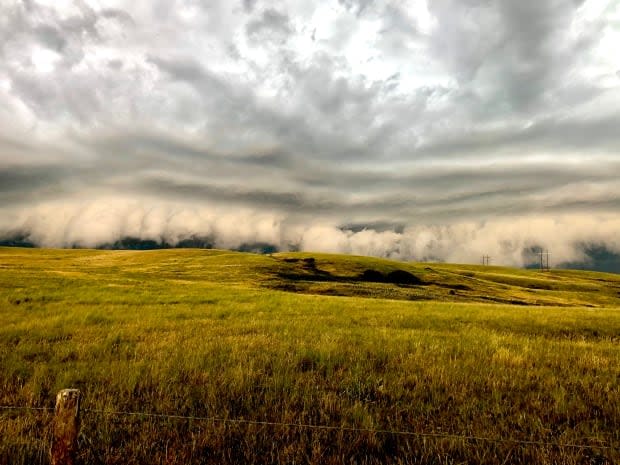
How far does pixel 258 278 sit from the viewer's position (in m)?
77.0

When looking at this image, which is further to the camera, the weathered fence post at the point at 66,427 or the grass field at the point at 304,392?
the grass field at the point at 304,392

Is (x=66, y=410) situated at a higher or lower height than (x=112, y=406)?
higher

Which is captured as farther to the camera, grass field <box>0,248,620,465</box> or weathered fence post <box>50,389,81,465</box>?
grass field <box>0,248,620,465</box>

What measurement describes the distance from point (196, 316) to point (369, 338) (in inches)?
372

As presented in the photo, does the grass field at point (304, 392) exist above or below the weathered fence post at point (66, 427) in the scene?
below

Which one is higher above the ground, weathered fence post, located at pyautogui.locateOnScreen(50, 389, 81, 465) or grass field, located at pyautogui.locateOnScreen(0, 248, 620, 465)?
weathered fence post, located at pyautogui.locateOnScreen(50, 389, 81, 465)

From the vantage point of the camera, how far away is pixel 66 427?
133 inches

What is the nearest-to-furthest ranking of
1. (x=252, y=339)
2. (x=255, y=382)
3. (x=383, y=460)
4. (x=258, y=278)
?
(x=383, y=460) < (x=255, y=382) < (x=252, y=339) < (x=258, y=278)

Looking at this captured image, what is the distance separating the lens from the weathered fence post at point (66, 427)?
10.9 ft

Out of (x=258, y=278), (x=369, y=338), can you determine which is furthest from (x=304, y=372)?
(x=258, y=278)

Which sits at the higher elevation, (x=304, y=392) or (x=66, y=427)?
(x=66, y=427)

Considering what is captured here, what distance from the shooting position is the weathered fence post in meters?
3.32

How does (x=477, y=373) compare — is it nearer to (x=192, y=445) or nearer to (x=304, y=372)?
(x=304, y=372)

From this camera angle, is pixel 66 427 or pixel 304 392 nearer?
pixel 66 427
